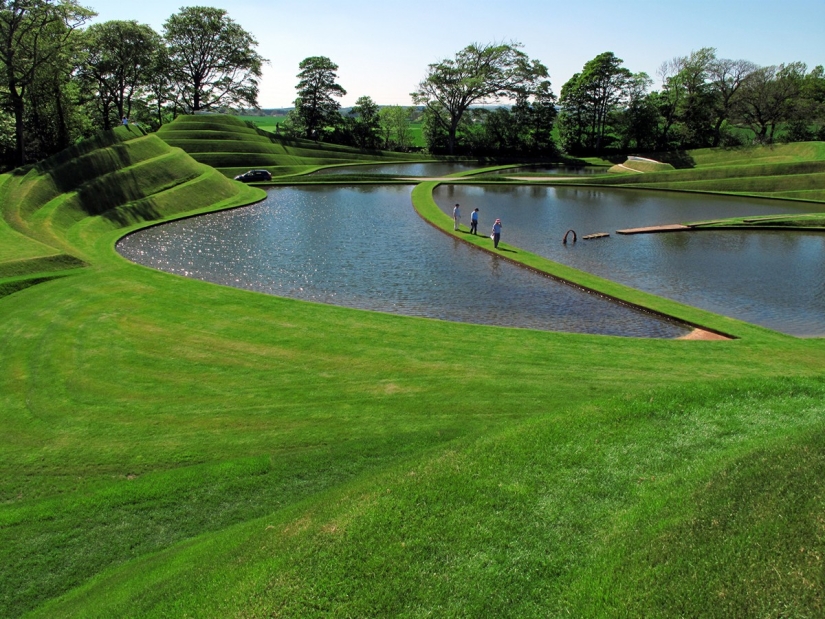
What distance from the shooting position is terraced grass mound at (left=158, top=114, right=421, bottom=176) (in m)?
67.5

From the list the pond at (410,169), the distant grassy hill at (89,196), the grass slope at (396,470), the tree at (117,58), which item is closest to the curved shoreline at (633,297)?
the grass slope at (396,470)

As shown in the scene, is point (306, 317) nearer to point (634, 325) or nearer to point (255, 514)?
point (255, 514)

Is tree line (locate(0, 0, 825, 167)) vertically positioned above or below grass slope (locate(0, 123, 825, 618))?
above

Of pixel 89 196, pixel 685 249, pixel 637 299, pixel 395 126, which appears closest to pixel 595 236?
pixel 685 249

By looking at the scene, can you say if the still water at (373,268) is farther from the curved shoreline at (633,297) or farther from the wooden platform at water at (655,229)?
the wooden platform at water at (655,229)

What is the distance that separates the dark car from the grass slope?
4265 cm

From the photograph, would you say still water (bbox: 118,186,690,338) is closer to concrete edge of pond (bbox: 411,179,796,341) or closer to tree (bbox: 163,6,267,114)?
concrete edge of pond (bbox: 411,179,796,341)

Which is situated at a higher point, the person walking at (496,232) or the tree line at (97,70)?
the tree line at (97,70)

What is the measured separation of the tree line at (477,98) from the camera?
79.1m

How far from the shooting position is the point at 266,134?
272 ft

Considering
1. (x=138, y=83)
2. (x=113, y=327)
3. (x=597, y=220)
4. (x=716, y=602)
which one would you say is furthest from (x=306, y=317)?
(x=138, y=83)

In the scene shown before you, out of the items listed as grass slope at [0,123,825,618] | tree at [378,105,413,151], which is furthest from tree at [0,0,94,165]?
tree at [378,105,413,151]

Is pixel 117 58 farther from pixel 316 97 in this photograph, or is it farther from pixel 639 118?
pixel 639 118

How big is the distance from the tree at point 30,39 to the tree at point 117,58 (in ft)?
63.9
